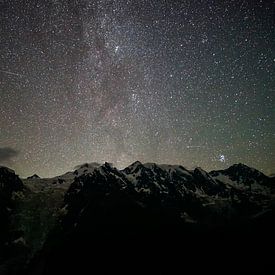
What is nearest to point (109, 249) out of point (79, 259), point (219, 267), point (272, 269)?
point (79, 259)

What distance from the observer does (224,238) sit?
7849 inches

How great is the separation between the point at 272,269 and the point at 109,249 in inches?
3420

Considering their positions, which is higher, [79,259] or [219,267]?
[79,259]

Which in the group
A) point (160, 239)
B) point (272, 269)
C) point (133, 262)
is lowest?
point (272, 269)

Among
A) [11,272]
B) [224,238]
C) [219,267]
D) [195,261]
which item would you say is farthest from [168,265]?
[11,272]

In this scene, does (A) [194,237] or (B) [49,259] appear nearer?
(B) [49,259]

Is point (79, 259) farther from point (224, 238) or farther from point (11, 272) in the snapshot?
point (224, 238)

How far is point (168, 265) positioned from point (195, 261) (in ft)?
43.8

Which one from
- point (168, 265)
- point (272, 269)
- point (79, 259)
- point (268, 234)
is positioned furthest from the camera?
point (268, 234)

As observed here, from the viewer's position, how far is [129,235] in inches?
7776

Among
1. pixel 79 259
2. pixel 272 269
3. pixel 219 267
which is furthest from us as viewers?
pixel 79 259

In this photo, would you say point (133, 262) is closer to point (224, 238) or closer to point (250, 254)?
point (250, 254)

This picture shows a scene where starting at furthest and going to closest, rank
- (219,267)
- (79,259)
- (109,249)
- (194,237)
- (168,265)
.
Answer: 1. (194,237)
2. (109,249)
3. (79,259)
4. (168,265)
5. (219,267)

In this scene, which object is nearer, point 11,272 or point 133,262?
point 133,262
